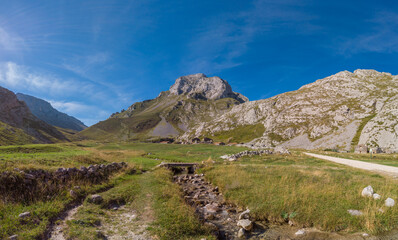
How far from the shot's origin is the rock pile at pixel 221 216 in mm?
10555

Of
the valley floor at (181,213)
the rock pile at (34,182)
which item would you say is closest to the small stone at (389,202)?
the valley floor at (181,213)

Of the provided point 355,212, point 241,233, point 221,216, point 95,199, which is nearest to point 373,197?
point 355,212

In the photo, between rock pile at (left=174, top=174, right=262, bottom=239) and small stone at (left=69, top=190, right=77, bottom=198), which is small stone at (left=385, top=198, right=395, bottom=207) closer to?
rock pile at (left=174, top=174, right=262, bottom=239)

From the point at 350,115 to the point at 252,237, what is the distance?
192870mm

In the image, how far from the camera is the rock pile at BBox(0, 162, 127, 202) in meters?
11.2

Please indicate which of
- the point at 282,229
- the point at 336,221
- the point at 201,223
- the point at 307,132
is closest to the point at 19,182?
the point at 201,223

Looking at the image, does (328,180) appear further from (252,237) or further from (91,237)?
(91,237)

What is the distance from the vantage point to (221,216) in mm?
13133

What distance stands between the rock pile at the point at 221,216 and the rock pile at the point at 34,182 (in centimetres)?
1006

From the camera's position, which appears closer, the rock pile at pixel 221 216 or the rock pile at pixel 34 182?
the rock pile at pixel 221 216

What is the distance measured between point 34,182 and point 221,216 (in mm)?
13311

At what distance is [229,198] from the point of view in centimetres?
1617

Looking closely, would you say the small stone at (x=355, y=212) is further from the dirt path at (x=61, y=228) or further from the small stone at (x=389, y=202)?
the dirt path at (x=61, y=228)

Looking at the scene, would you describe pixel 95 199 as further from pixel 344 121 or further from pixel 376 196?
pixel 344 121
